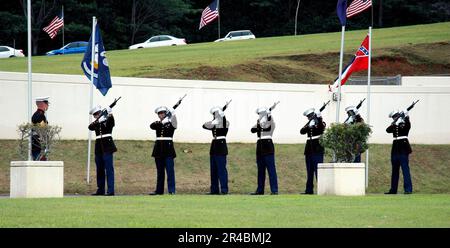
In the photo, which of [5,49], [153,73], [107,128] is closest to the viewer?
[107,128]

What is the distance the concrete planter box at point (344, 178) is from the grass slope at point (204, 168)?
5.03 m

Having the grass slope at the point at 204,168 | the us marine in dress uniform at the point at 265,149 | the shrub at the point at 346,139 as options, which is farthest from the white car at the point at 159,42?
the shrub at the point at 346,139

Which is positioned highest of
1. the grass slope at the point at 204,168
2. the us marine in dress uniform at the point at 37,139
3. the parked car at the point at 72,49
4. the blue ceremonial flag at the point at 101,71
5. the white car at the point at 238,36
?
the white car at the point at 238,36

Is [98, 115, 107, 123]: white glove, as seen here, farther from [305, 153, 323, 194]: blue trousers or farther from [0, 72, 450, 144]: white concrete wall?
[0, 72, 450, 144]: white concrete wall

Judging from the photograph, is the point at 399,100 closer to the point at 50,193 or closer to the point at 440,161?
the point at 440,161

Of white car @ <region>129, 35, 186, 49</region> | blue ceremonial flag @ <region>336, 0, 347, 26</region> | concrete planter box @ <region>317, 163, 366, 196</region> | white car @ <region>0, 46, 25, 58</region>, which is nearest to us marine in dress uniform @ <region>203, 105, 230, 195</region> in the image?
concrete planter box @ <region>317, 163, 366, 196</region>

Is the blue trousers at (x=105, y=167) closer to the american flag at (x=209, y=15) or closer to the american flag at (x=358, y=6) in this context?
the american flag at (x=358, y=6)

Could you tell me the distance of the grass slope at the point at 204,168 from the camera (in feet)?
82.6

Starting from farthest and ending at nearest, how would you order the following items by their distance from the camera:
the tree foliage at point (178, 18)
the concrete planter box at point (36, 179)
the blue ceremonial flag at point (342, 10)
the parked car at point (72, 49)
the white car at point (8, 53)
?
1. the tree foliage at point (178, 18)
2. the parked car at point (72, 49)
3. the white car at point (8, 53)
4. the blue ceremonial flag at point (342, 10)
5. the concrete planter box at point (36, 179)

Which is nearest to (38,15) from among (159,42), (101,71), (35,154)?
(159,42)

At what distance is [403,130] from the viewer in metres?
23.1
